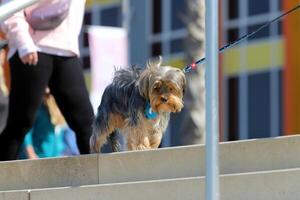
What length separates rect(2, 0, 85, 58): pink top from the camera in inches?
349

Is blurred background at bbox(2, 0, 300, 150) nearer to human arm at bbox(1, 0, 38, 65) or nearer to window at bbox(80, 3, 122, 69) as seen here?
window at bbox(80, 3, 122, 69)

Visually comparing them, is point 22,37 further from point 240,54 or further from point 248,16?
point 248,16

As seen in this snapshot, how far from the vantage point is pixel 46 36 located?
9039 mm

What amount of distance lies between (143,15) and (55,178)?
17043 millimetres

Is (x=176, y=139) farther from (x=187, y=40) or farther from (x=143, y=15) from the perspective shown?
(x=187, y=40)

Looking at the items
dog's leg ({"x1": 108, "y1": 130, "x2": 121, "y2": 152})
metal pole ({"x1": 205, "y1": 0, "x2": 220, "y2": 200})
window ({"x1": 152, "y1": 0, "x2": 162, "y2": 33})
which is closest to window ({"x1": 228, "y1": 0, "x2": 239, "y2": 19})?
window ({"x1": 152, "y1": 0, "x2": 162, "y2": 33})

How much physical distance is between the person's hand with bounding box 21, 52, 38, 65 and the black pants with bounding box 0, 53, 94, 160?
12cm

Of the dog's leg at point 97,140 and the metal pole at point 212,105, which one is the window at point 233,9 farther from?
the metal pole at point 212,105

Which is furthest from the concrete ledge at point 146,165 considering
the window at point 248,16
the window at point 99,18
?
the window at point 99,18

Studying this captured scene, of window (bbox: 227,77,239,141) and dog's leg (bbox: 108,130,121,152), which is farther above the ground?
window (bbox: 227,77,239,141)

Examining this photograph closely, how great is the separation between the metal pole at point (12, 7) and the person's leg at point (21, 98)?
7.84 feet

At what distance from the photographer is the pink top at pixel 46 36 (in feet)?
29.1

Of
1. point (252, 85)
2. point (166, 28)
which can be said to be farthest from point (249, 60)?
point (166, 28)

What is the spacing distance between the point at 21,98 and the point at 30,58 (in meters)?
0.39
